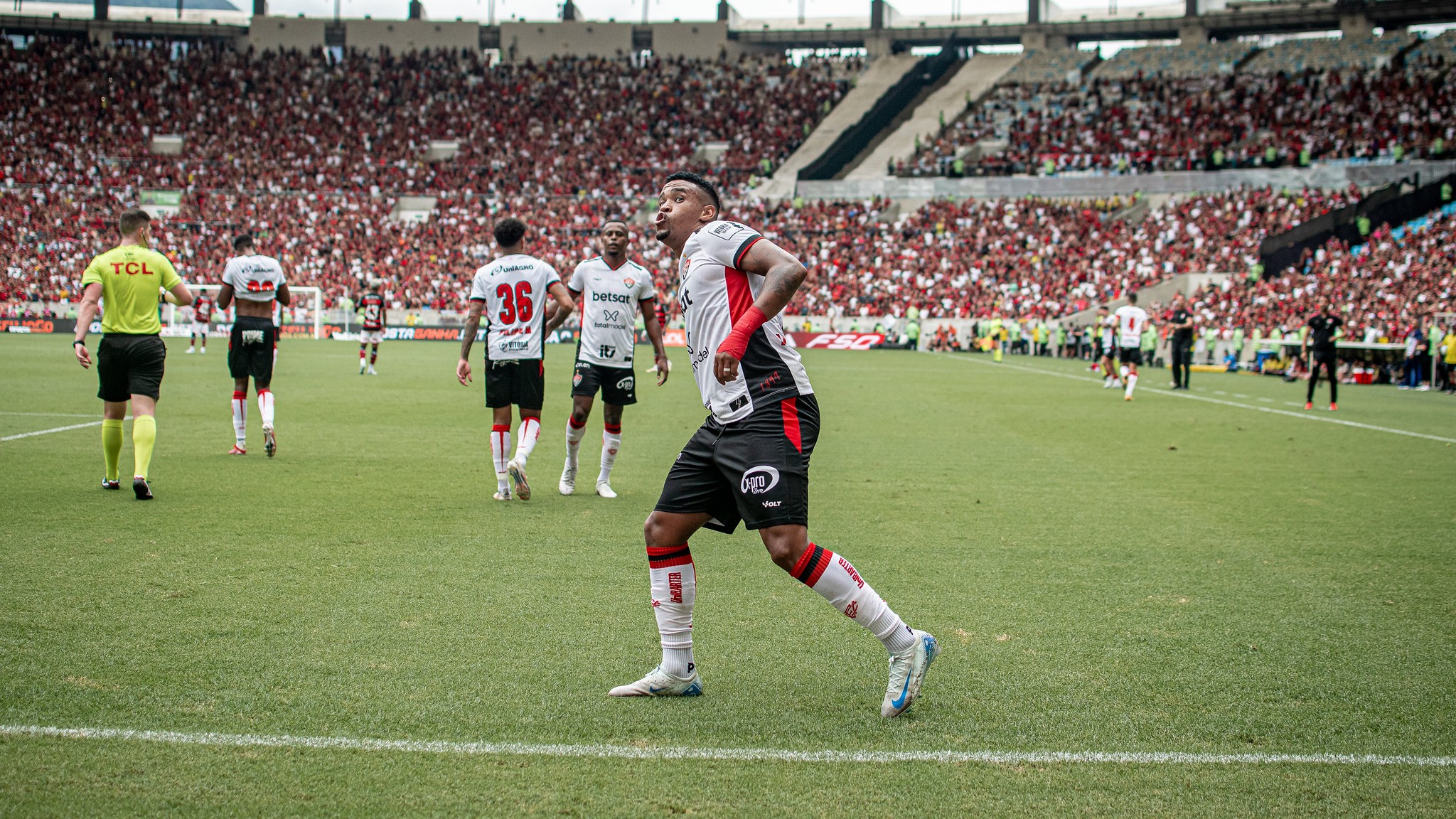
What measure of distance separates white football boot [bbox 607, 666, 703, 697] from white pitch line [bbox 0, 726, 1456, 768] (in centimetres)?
50

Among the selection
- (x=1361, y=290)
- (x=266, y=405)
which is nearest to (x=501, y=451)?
(x=266, y=405)

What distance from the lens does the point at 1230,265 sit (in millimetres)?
42438

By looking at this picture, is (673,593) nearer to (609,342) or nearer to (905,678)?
(905,678)

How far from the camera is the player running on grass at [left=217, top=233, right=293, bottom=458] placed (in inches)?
416

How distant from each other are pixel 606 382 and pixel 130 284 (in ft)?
12.1

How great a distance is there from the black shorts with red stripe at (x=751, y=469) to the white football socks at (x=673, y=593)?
7.8 inches

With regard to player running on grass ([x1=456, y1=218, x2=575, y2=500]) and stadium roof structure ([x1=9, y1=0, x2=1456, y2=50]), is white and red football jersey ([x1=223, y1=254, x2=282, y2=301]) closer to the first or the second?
player running on grass ([x1=456, y1=218, x2=575, y2=500])

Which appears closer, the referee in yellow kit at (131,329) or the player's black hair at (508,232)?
the referee in yellow kit at (131,329)

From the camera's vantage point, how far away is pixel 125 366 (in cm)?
823

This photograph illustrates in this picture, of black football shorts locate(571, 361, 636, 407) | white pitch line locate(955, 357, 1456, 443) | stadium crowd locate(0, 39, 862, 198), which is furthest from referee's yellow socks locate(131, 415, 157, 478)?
stadium crowd locate(0, 39, 862, 198)

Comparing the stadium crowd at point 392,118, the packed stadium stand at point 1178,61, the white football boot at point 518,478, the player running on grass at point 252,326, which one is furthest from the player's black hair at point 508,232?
the packed stadium stand at point 1178,61

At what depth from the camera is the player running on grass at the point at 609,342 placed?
9.10 meters

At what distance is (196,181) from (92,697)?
196ft

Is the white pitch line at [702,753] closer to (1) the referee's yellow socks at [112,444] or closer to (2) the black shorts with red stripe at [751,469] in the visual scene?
(2) the black shorts with red stripe at [751,469]
